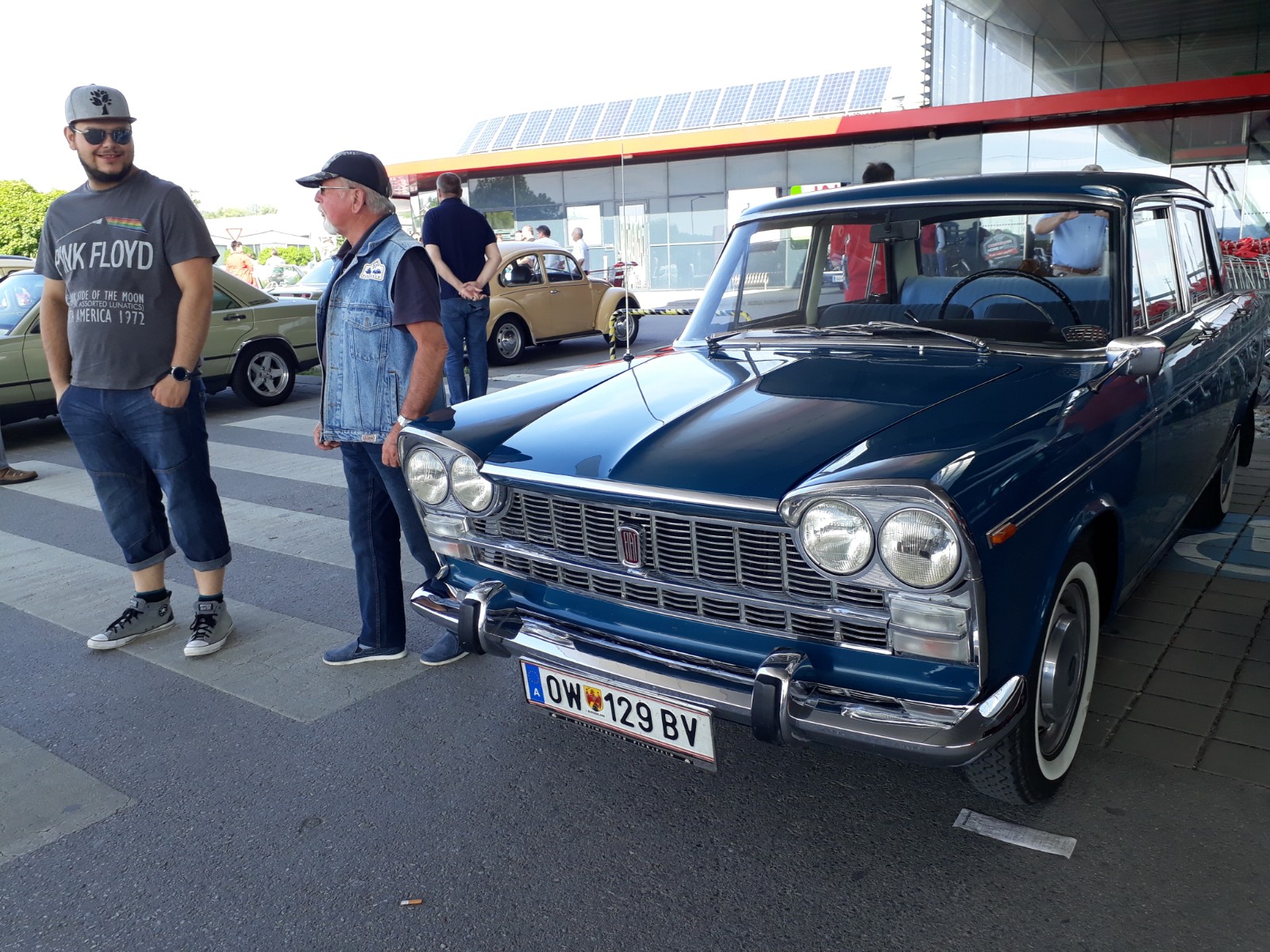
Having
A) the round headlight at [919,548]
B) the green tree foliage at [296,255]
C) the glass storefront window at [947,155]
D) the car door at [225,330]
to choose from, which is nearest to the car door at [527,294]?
the car door at [225,330]

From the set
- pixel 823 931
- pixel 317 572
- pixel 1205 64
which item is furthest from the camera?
pixel 1205 64

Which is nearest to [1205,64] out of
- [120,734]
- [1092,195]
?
[1092,195]

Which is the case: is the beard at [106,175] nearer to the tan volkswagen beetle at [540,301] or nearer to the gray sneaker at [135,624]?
the gray sneaker at [135,624]

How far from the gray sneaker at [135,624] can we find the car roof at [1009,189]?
10.5 feet

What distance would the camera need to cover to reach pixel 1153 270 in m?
3.64

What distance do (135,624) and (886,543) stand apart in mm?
3470

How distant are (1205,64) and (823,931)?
20946 mm

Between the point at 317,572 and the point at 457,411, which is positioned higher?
the point at 457,411

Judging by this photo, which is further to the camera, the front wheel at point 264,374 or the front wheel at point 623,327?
the front wheel at point 264,374

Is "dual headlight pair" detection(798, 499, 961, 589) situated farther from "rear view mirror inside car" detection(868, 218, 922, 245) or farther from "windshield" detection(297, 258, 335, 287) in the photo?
"windshield" detection(297, 258, 335, 287)

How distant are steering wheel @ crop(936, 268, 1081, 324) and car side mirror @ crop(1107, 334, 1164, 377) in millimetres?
288

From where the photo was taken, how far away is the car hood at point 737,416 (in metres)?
2.50

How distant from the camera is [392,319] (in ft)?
11.5

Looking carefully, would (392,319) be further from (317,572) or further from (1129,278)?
(1129,278)
